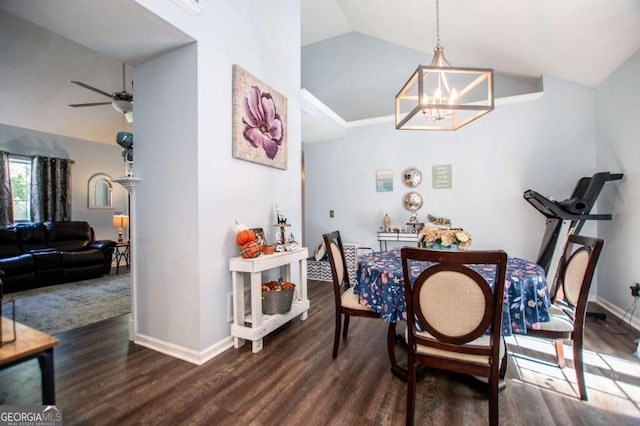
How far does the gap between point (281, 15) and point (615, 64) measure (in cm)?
361

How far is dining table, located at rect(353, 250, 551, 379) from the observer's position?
1.49 meters

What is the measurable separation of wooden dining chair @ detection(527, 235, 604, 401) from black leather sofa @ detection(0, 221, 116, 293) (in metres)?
6.12

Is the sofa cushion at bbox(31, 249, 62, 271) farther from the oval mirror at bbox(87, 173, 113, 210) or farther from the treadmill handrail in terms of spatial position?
the treadmill handrail

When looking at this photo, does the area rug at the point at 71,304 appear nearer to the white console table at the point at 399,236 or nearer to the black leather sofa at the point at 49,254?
the black leather sofa at the point at 49,254

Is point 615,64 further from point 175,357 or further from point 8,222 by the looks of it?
point 8,222

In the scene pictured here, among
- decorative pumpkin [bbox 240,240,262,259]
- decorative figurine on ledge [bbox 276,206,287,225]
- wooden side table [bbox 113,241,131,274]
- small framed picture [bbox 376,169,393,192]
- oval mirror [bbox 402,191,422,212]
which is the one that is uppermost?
small framed picture [bbox 376,169,393,192]

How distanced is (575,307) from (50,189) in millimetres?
7718

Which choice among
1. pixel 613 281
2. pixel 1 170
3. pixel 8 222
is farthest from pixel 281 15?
pixel 8 222

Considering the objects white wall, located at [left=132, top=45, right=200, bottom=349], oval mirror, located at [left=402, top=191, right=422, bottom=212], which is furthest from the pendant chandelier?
oval mirror, located at [left=402, top=191, right=422, bottom=212]

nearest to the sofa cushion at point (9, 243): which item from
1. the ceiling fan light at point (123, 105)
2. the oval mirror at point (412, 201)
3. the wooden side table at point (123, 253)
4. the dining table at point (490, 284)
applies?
the wooden side table at point (123, 253)

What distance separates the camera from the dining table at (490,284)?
149cm

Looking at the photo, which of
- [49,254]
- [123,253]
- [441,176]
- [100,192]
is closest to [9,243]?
[49,254]

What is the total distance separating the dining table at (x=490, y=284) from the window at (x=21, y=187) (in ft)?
21.8

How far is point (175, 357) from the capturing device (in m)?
2.06
